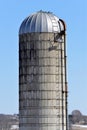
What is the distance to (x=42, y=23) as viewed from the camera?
171ft

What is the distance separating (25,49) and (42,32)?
1.76 meters

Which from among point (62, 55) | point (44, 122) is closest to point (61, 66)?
point (62, 55)

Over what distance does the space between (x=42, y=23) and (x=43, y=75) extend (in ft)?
12.2

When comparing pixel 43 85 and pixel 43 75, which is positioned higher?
pixel 43 75

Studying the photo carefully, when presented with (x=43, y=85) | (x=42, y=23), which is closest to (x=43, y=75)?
(x=43, y=85)

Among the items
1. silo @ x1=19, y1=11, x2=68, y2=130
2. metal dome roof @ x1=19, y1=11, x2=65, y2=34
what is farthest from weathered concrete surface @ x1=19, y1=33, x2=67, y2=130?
metal dome roof @ x1=19, y1=11, x2=65, y2=34

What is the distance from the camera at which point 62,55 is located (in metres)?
52.4

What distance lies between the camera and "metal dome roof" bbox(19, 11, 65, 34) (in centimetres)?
5206

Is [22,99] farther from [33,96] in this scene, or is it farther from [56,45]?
[56,45]

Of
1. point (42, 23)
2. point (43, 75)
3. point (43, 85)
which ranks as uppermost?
point (42, 23)

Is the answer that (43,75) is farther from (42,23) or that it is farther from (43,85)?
(42,23)

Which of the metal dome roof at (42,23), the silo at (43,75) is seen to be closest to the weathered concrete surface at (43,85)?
the silo at (43,75)

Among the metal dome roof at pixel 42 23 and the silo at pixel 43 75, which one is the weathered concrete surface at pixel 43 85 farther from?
the metal dome roof at pixel 42 23

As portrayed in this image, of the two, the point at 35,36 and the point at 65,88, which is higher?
the point at 35,36
